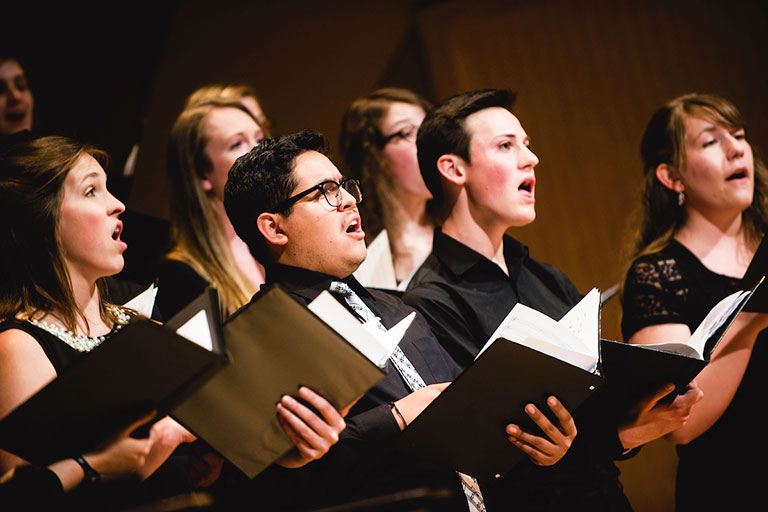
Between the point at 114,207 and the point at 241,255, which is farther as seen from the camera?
the point at 241,255

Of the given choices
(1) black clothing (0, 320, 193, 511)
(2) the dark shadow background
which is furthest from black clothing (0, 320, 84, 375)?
(2) the dark shadow background

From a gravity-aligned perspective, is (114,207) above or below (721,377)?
above

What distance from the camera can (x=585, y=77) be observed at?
442 centimetres

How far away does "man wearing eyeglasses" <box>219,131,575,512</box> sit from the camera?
5.98 feet

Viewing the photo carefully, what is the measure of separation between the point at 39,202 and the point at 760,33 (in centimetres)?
377

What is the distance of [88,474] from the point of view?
152cm

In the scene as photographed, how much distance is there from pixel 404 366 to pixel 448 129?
965mm

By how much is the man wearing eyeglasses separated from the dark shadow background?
2011 mm

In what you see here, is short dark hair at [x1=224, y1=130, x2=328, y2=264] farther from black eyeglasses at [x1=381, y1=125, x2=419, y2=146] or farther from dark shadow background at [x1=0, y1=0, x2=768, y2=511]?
dark shadow background at [x1=0, y1=0, x2=768, y2=511]

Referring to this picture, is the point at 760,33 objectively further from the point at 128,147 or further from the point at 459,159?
the point at 128,147

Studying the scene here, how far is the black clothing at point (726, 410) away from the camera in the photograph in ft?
8.23

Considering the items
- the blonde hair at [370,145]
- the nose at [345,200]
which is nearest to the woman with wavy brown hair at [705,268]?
the blonde hair at [370,145]

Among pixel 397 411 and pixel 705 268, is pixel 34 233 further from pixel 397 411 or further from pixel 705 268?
pixel 705 268

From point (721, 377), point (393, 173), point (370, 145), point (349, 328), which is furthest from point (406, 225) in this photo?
point (349, 328)
